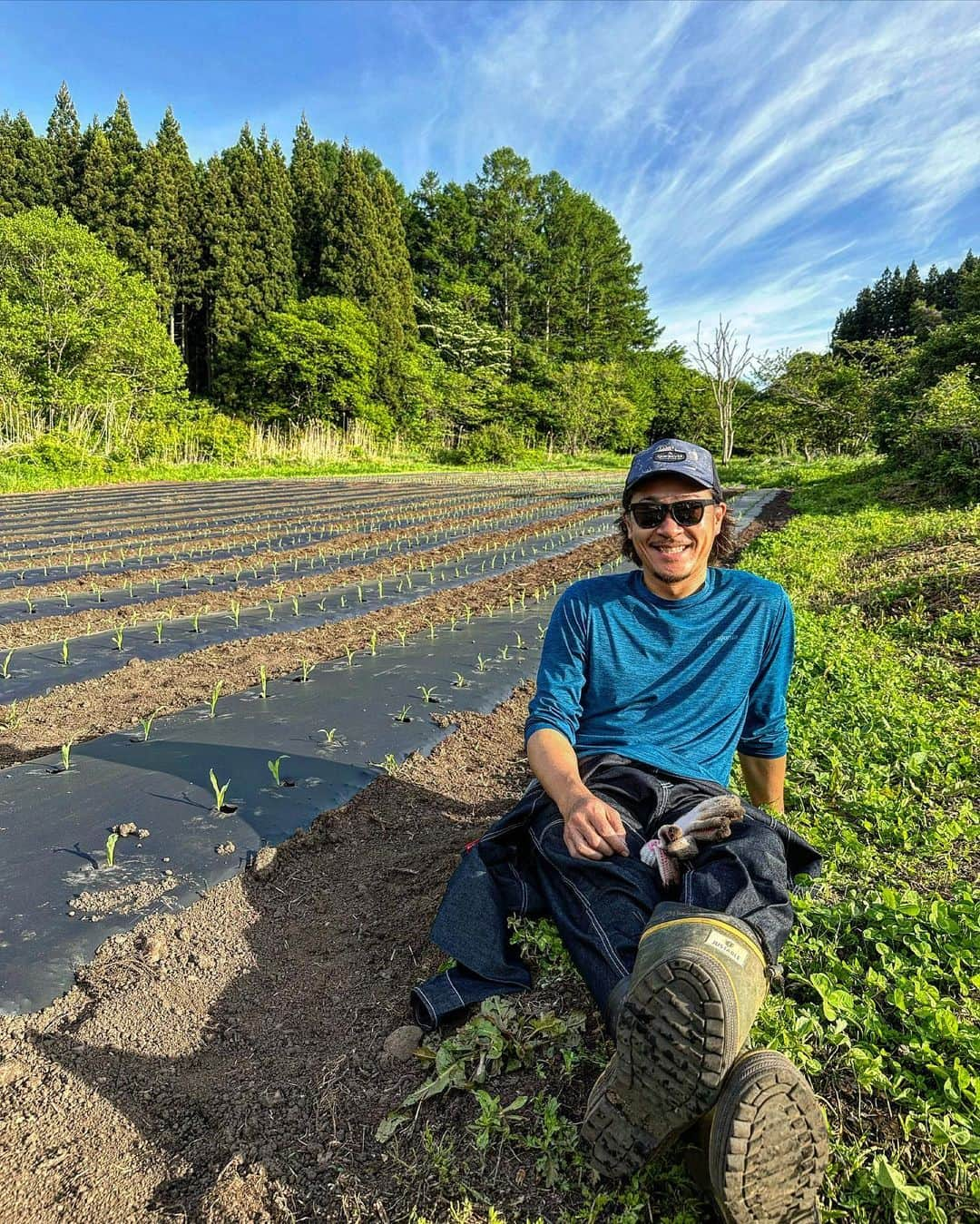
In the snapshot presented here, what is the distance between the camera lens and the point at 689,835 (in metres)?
1.44

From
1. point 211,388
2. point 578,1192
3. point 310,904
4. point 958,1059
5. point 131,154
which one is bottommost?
point 310,904

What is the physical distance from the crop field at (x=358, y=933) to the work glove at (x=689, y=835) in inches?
12.6

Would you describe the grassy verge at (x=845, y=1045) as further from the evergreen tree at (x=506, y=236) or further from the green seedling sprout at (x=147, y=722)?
the evergreen tree at (x=506, y=236)

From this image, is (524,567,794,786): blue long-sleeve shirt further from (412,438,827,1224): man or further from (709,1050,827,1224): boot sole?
(709,1050,827,1224): boot sole

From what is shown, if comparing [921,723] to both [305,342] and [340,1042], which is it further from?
[305,342]

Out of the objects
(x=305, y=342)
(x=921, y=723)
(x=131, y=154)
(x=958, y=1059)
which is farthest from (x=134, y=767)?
(x=131, y=154)

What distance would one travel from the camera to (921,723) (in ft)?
10.0

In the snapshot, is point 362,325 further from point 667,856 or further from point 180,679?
point 667,856

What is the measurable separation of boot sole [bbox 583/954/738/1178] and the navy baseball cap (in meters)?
1.12

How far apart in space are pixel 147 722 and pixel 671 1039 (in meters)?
2.69

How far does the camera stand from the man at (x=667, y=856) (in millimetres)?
987

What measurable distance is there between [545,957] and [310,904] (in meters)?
0.81

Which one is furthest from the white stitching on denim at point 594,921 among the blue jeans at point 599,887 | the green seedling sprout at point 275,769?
the green seedling sprout at point 275,769

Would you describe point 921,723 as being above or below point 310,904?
above
